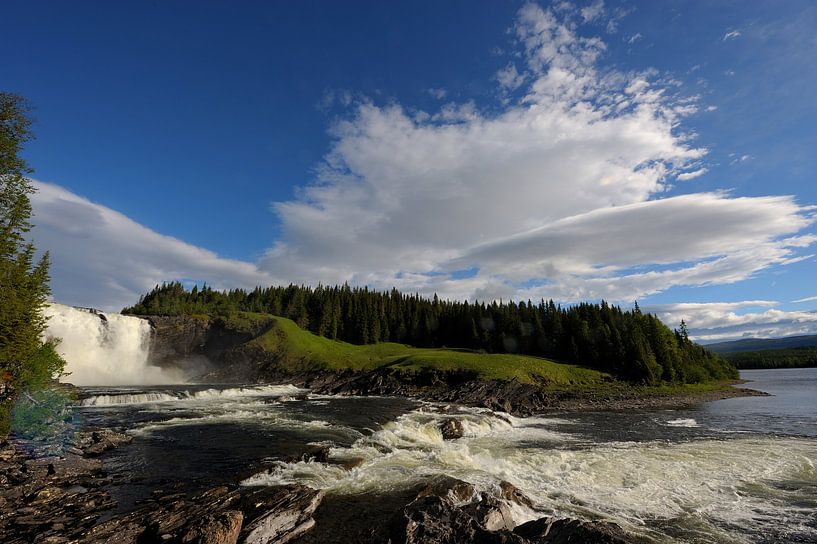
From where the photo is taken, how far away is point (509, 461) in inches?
1082

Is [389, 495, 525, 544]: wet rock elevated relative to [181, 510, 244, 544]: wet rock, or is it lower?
lower

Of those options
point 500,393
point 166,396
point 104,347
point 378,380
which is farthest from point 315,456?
point 104,347

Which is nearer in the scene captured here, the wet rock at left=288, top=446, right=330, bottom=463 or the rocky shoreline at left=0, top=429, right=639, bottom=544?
the rocky shoreline at left=0, top=429, right=639, bottom=544

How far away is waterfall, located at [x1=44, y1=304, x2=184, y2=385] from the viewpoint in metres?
94.6

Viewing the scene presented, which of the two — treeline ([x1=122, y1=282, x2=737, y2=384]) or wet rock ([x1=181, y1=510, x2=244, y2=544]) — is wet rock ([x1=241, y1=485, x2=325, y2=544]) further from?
treeline ([x1=122, y1=282, x2=737, y2=384])

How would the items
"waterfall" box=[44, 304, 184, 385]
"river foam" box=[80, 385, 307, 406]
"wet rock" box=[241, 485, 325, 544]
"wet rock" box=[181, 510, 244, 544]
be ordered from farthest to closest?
"waterfall" box=[44, 304, 184, 385], "river foam" box=[80, 385, 307, 406], "wet rock" box=[241, 485, 325, 544], "wet rock" box=[181, 510, 244, 544]

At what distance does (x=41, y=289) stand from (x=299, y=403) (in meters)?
37.9

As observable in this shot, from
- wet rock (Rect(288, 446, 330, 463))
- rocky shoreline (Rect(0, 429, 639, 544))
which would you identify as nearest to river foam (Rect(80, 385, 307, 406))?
rocky shoreline (Rect(0, 429, 639, 544))

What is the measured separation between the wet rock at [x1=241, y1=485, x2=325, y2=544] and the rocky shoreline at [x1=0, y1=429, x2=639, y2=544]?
41 mm

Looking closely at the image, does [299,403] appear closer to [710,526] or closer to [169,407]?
[169,407]

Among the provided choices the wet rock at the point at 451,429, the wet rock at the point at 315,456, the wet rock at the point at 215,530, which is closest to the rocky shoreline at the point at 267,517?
the wet rock at the point at 215,530

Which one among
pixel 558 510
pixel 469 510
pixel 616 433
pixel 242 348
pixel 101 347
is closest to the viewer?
pixel 469 510

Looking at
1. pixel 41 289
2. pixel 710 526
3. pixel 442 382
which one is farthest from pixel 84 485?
pixel 442 382

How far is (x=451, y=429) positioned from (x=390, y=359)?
74.0 m
